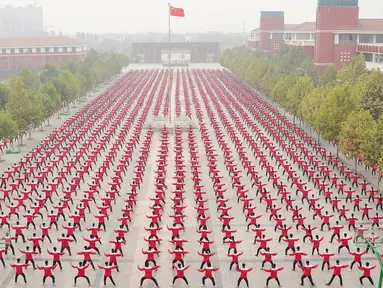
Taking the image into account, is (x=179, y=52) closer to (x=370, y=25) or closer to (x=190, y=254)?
(x=370, y=25)

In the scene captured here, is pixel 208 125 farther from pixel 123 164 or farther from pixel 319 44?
pixel 319 44

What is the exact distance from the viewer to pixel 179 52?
122 m

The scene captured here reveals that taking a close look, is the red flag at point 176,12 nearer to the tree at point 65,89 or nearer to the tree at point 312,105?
the tree at point 65,89

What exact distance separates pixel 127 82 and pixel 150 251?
57463mm

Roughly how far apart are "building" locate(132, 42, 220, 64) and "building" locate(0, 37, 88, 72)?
26.5 m

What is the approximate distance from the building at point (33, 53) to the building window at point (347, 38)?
50359mm

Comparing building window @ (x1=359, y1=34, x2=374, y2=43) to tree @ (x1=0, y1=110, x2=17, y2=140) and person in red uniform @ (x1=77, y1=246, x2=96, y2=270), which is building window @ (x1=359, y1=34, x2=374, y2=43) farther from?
person in red uniform @ (x1=77, y1=246, x2=96, y2=270)

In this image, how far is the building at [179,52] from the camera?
120375mm

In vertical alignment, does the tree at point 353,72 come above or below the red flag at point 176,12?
below

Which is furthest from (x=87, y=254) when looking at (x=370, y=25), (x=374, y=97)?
(x=370, y=25)

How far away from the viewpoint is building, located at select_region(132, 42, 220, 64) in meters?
120

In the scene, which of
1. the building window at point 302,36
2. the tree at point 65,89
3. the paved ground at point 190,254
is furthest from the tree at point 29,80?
the building window at point 302,36

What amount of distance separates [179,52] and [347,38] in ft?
233

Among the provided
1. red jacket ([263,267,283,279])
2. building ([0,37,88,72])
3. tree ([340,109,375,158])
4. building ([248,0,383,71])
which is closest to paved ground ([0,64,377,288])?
red jacket ([263,267,283,279])
